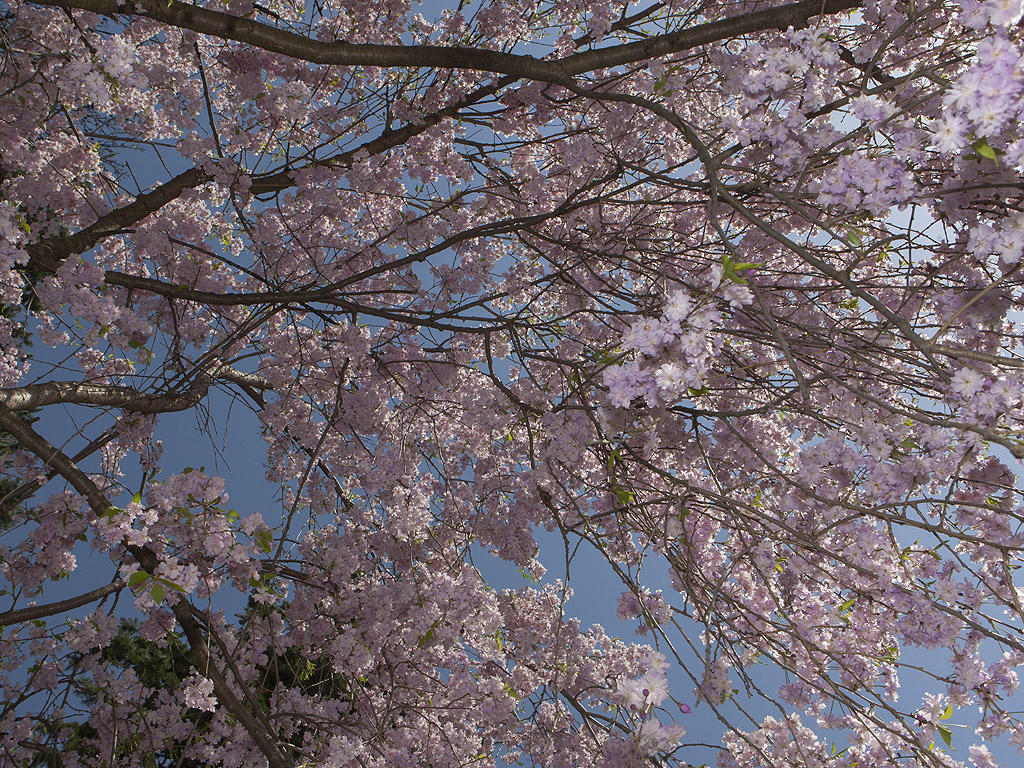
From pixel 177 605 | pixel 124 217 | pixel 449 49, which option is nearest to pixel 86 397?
pixel 124 217

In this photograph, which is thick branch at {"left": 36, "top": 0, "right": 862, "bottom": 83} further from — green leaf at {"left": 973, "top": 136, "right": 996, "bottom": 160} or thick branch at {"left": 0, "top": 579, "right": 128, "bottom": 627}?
thick branch at {"left": 0, "top": 579, "right": 128, "bottom": 627}

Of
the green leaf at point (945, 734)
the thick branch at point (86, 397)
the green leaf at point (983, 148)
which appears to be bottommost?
the green leaf at point (945, 734)

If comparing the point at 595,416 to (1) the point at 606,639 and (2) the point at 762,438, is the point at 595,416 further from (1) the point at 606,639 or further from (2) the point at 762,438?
(1) the point at 606,639

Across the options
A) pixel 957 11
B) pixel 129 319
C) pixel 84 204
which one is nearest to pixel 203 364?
pixel 129 319

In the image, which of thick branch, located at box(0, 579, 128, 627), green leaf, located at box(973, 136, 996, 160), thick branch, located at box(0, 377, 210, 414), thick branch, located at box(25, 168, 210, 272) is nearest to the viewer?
green leaf, located at box(973, 136, 996, 160)

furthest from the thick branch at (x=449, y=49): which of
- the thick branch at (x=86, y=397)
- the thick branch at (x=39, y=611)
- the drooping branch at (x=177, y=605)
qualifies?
the thick branch at (x=39, y=611)

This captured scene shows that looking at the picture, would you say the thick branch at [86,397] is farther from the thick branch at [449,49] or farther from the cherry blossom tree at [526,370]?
the thick branch at [449,49]

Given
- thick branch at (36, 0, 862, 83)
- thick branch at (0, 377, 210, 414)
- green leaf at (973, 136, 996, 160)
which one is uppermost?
thick branch at (36, 0, 862, 83)

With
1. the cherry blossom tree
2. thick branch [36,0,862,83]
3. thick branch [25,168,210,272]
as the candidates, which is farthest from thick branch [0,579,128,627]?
thick branch [36,0,862,83]

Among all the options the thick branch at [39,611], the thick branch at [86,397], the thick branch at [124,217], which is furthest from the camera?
the thick branch at [124,217]

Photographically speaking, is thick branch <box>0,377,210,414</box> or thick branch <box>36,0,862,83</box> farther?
thick branch <box>0,377,210,414</box>

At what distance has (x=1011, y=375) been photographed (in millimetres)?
1956

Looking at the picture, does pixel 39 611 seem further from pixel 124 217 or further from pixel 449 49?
pixel 449 49

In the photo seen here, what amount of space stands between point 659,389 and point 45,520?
391 cm
